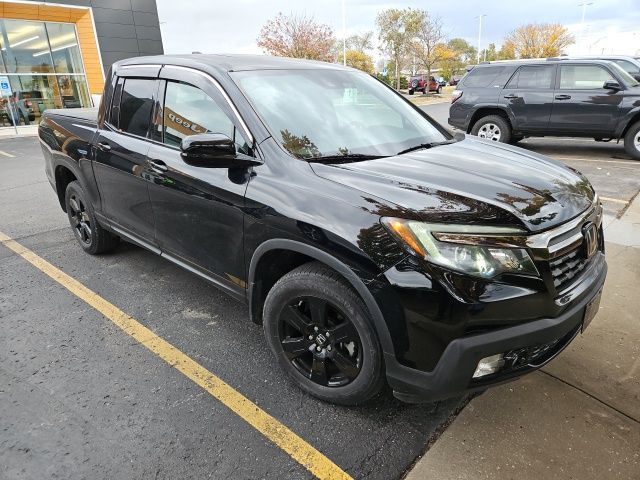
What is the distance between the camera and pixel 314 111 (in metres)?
2.81

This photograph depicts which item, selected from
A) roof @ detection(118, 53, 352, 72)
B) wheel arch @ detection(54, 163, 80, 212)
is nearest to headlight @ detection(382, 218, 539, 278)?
roof @ detection(118, 53, 352, 72)

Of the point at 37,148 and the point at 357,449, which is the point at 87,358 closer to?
the point at 357,449

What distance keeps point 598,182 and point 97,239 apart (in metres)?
7.01

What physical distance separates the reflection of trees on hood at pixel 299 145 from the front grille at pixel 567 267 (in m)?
1.29

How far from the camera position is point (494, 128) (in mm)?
9781

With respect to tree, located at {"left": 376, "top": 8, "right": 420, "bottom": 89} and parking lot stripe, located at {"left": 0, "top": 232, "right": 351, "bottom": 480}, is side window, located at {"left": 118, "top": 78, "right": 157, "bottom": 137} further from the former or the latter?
tree, located at {"left": 376, "top": 8, "right": 420, "bottom": 89}

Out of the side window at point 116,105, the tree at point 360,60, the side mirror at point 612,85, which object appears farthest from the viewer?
the tree at point 360,60

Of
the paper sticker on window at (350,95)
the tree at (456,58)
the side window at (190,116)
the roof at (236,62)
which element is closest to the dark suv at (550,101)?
the roof at (236,62)

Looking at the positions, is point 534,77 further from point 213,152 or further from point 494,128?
point 213,152

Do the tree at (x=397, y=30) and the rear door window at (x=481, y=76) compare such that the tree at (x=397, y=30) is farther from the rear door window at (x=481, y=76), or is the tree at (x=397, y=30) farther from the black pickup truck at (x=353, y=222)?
the black pickup truck at (x=353, y=222)

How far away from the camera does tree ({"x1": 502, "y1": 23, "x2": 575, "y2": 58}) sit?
53.5 metres

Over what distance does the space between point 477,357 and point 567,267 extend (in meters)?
0.65

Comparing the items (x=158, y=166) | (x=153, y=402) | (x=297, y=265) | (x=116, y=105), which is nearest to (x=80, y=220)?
(x=116, y=105)

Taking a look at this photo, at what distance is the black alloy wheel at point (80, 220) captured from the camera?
14.6 ft
